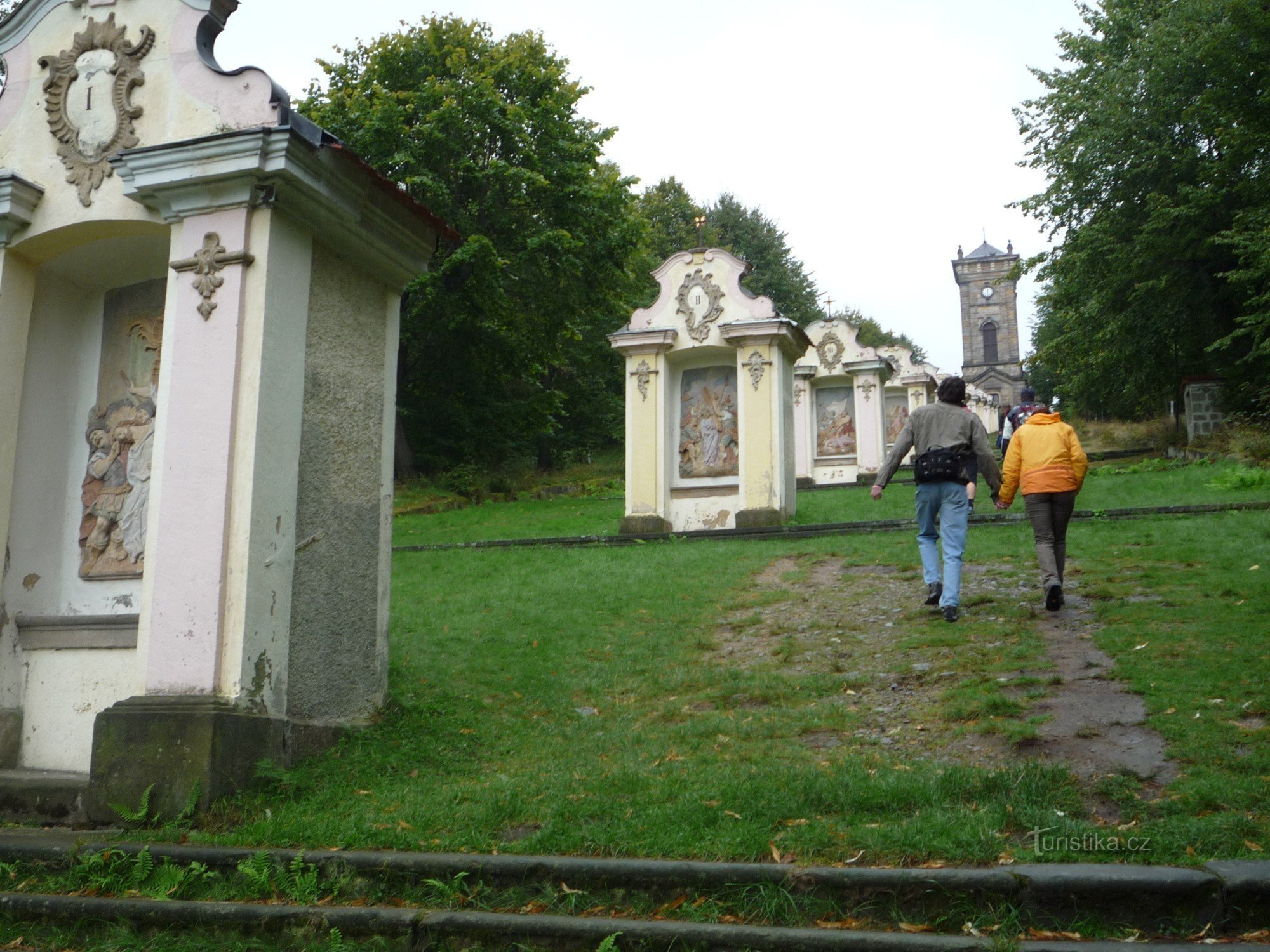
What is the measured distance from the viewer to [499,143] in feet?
97.7

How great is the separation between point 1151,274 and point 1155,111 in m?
3.95

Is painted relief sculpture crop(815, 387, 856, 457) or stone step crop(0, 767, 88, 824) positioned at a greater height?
painted relief sculpture crop(815, 387, 856, 457)

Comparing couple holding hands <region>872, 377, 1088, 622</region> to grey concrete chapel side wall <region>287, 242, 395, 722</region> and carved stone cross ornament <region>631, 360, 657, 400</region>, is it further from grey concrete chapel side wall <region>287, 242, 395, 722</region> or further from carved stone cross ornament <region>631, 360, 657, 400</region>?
carved stone cross ornament <region>631, 360, 657, 400</region>

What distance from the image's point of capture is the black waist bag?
9.11 metres

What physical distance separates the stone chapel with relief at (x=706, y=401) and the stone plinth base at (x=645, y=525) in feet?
0.05

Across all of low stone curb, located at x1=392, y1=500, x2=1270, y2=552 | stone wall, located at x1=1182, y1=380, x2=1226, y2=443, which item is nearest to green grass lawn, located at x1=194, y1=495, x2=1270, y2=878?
low stone curb, located at x1=392, y1=500, x2=1270, y2=552

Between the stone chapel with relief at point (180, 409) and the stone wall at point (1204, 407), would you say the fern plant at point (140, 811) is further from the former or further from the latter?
the stone wall at point (1204, 407)

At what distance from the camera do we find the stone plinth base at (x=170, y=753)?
5598 mm

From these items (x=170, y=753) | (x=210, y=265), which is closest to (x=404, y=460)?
(x=210, y=265)

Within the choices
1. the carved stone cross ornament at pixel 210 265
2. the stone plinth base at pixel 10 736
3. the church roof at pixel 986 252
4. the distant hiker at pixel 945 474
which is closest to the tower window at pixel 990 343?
the church roof at pixel 986 252

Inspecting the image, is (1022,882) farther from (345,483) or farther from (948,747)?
(345,483)

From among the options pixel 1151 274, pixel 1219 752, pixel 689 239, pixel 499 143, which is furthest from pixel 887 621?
pixel 689 239

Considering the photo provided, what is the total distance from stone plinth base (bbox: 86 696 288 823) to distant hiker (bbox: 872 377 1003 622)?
5480 mm

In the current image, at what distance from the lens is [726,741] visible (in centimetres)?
626
